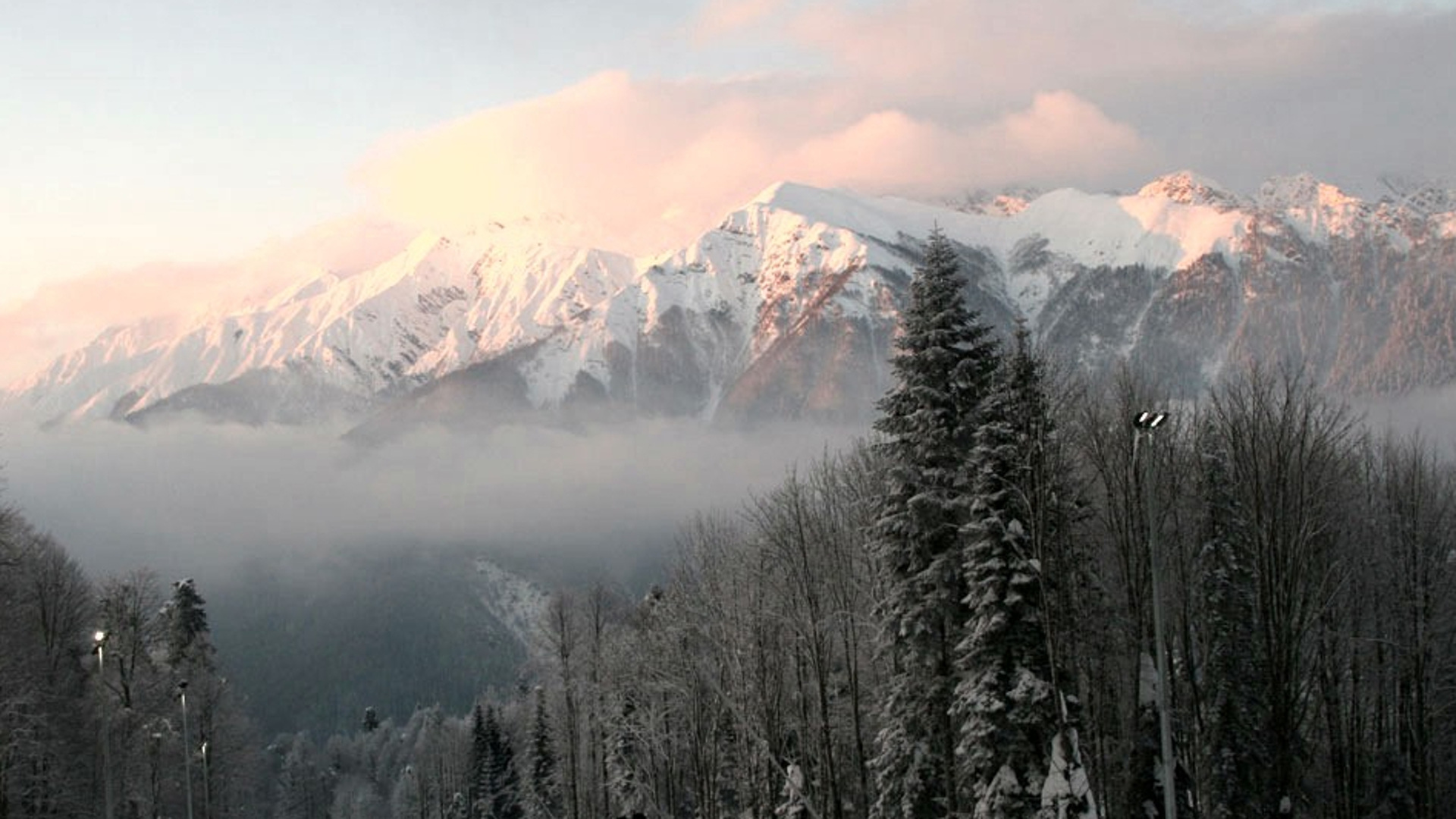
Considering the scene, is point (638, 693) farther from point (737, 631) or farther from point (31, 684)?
point (31, 684)

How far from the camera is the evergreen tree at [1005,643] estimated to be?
35875 millimetres

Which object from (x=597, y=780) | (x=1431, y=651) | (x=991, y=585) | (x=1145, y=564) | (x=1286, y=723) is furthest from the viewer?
(x=597, y=780)

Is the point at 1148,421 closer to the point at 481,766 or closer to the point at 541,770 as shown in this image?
the point at 541,770

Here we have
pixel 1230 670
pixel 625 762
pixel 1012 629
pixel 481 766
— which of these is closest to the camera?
pixel 1012 629

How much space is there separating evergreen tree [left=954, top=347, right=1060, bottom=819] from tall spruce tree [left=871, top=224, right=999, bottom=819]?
1753 millimetres

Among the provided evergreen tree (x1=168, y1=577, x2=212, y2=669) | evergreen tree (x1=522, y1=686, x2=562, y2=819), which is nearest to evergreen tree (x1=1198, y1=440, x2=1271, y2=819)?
evergreen tree (x1=522, y1=686, x2=562, y2=819)

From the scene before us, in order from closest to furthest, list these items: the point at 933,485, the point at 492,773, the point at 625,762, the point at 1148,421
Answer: the point at 1148,421 < the point at 933,485 < the point at 625,762 < the point at 492,773

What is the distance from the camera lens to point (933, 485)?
39375mm

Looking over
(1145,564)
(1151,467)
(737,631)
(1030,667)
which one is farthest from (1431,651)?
(1151,467)

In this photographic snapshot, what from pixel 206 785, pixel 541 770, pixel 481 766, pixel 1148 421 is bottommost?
pixel 481 766

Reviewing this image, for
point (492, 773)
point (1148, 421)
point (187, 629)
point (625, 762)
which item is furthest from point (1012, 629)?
point (492, 773)

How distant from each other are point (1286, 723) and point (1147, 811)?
582cm

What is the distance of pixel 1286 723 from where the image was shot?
110 feet

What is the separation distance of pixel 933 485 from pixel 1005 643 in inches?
201
